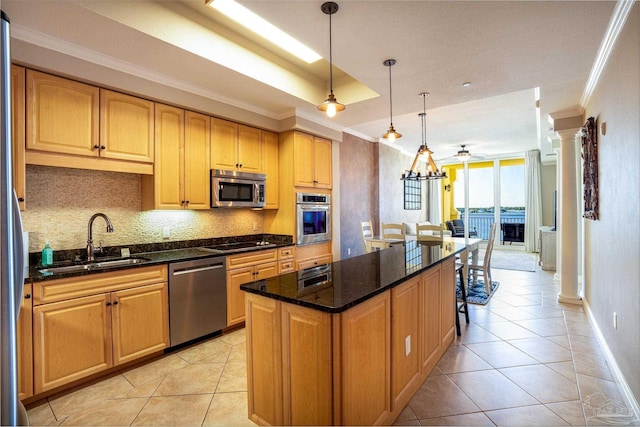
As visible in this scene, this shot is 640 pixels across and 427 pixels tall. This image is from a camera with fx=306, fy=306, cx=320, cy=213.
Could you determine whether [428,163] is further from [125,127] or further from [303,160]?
[125,127]

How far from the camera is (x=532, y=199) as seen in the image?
8531 millimetres

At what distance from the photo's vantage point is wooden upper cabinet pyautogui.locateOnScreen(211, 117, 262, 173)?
3.49 meters

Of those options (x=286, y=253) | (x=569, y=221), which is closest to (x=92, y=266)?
(x=286, y=253)

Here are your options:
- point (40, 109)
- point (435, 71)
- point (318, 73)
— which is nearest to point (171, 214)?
point (40, 109)

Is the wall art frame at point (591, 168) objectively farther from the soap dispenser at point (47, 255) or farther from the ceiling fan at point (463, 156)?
the soap dispenser at point (47, 255)

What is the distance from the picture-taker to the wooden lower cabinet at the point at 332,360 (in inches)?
57.1

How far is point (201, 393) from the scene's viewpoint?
88.0 inches

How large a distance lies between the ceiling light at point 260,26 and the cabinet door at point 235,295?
2348 mm

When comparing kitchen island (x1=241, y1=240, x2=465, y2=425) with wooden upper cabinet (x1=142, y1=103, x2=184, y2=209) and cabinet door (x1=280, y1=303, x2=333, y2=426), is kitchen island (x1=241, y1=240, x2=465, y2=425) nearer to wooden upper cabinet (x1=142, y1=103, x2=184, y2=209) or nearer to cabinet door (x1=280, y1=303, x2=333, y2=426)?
cabinet door (x1=280, y1=303, x2=333, y2=426)

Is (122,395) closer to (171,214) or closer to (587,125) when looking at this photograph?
(171,214)

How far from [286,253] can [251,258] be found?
57 cm

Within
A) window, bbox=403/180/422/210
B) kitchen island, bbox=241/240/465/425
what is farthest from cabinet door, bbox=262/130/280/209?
window, bbox=403/180/422/210

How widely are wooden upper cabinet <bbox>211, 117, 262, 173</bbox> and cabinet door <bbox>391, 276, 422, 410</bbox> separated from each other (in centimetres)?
253

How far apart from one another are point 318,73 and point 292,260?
2370mm
